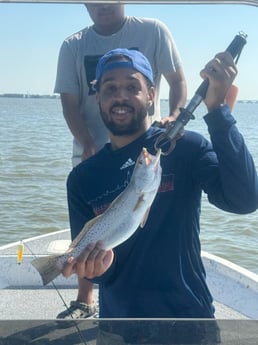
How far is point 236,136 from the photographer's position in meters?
2.47

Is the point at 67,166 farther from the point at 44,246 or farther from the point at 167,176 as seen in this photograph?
the point at 167,176

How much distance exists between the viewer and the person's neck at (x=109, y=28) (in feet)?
13.6

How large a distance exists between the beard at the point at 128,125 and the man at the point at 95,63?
1.15 m

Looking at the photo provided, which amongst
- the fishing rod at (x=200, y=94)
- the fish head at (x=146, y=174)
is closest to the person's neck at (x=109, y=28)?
the fishing rod at (x=200, y=94)

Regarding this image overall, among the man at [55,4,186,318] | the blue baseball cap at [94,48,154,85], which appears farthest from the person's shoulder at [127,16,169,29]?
the blue baseball cap at [94,48,154,85]

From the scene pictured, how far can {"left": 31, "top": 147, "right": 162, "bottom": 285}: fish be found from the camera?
7.64ft

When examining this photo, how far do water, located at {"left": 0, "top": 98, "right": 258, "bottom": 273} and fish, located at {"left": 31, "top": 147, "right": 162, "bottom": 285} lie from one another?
1547 millimetres

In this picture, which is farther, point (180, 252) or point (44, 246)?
point (44, 246)

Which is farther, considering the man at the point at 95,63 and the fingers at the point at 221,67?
the man at the point at 95,63

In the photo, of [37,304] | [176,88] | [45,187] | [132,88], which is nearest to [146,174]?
[132,88]

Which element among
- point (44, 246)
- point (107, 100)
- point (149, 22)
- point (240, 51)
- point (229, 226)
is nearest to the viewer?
point (240, 51)

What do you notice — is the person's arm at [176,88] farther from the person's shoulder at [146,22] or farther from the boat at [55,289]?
the boat at [55,289]

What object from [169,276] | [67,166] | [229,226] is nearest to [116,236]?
[169,276]

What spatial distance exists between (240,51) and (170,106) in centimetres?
181
